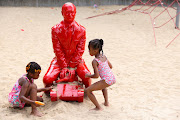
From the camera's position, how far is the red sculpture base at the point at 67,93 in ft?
11.7

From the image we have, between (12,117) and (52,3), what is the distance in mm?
11128

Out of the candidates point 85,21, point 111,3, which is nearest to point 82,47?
point 85,21

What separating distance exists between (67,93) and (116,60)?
9.23 feet

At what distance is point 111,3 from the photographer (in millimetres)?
14719

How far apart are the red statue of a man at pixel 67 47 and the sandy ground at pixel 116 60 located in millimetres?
432

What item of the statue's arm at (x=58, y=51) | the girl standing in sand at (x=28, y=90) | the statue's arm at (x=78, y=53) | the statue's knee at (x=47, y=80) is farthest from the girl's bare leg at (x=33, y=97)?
the statue's arm at (x=78, y=53)

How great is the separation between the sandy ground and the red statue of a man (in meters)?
0.43

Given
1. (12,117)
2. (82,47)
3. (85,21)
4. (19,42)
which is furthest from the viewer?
(85,21)

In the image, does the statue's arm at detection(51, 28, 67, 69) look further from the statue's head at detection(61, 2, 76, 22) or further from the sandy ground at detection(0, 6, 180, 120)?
the sandy ground at detection(0, 6, 180, 120)

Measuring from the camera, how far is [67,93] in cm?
361

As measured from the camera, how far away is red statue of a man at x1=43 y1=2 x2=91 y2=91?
3.80 m

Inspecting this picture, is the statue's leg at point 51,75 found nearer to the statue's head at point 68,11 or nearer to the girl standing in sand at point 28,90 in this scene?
the girl standing in sand at point 28,90

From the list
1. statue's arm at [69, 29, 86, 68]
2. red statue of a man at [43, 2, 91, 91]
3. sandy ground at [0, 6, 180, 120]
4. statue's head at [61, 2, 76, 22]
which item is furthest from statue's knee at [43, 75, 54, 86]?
statue's head at [61, 2, 76, 22]

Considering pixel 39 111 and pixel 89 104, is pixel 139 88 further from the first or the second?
pixel 39 111
